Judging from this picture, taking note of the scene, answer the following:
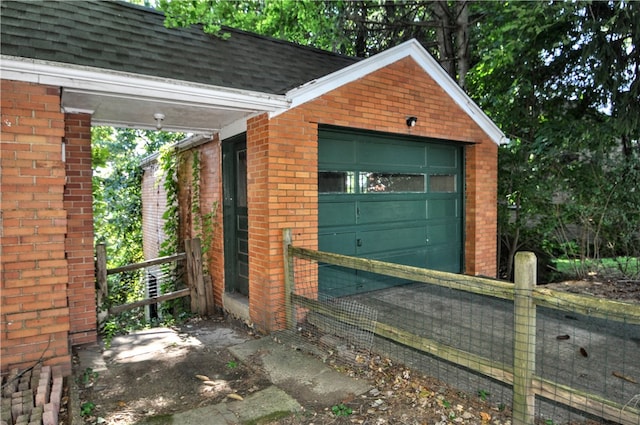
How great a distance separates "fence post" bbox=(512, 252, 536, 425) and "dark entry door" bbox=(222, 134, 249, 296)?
3.78 metres

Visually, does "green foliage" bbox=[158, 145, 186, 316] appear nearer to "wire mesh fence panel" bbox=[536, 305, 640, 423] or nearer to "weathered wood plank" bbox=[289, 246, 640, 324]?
"weathered wood plank" bbox=[289, 246, 640, 324]

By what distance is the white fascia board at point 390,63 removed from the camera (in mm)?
4746

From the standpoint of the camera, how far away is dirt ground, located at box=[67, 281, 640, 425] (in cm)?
293

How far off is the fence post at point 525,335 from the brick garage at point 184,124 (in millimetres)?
2785

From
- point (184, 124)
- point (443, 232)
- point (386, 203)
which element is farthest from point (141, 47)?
point (443, 232)

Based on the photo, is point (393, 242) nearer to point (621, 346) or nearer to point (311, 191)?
point (311, 191)

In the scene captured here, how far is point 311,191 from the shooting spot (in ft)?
16.2

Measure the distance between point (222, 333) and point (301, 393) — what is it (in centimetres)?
219

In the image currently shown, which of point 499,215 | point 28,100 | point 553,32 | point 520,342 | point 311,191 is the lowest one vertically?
point 520,342

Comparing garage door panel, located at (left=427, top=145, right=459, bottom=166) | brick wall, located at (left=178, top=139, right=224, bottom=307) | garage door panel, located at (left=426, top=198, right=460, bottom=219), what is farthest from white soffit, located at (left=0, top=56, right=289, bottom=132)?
garage door panel, located at (left=426, top=198, right=460, bottom=219)

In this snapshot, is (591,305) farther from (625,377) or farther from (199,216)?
(199,216)

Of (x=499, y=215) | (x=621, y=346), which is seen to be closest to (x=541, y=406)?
(x=621, y=346)

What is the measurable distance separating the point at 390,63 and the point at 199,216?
155 inches

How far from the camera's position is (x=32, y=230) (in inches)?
135
